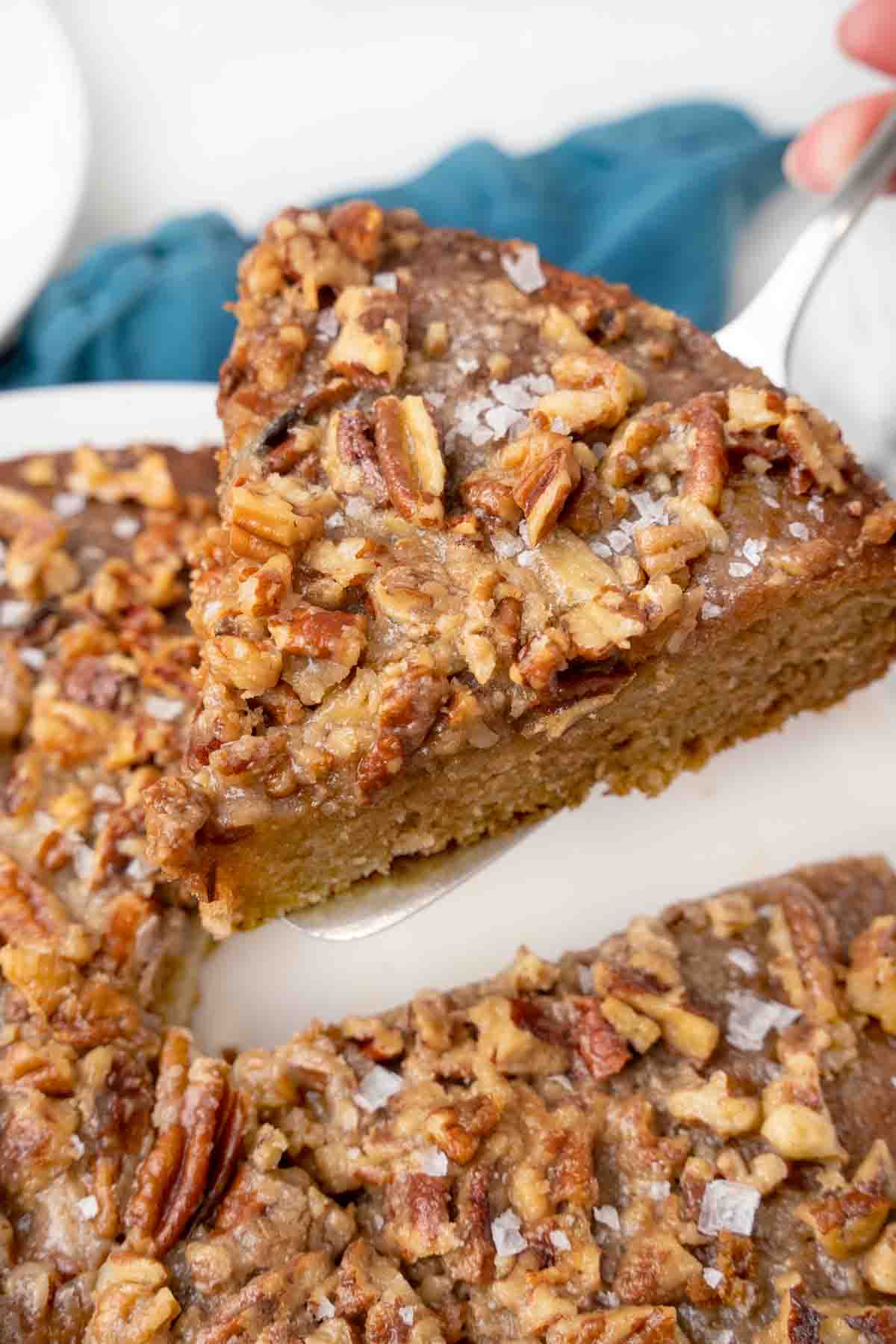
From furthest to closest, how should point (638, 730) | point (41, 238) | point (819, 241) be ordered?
point (41, 238)
point (819, 241)
point (638, 730)

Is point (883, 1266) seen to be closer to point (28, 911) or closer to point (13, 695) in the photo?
point (28, 911)

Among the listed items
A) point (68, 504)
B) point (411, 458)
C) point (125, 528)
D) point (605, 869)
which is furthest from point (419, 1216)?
point (68, 504)

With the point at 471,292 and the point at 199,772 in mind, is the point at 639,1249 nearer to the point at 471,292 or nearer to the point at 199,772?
the point at 199,772

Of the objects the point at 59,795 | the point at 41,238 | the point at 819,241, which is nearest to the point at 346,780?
the point at 59,795

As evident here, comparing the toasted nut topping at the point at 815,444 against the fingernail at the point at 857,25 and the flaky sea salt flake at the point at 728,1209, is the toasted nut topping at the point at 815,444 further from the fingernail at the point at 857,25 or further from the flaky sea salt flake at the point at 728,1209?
the fingernail at the point at 857,25

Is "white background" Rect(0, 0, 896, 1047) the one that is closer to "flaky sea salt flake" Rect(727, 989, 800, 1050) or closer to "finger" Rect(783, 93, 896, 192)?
"finger" Rect(783, 93, 896, 192)

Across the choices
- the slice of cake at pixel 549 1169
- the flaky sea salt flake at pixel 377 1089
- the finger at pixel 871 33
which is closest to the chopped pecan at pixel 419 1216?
the slice of cake at pixel 549 1169

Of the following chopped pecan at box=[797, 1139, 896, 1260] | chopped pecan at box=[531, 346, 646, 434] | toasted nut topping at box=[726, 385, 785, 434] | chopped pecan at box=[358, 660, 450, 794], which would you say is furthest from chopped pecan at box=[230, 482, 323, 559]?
chopped pecan at box=[797, 1139, 896, 1260]
